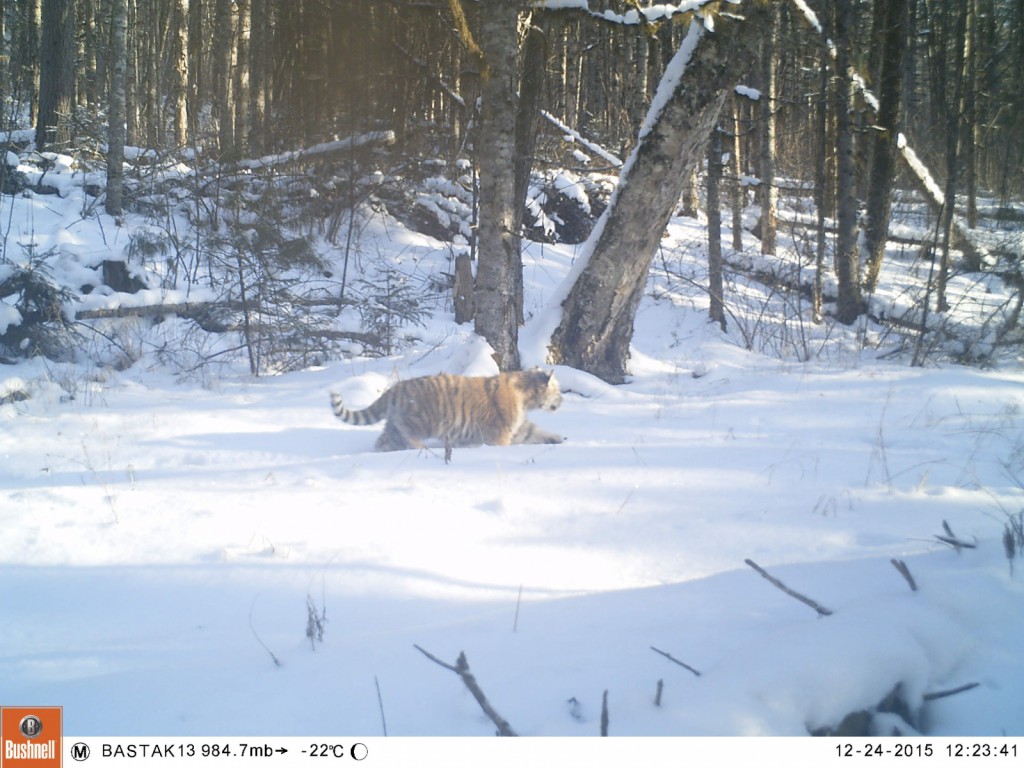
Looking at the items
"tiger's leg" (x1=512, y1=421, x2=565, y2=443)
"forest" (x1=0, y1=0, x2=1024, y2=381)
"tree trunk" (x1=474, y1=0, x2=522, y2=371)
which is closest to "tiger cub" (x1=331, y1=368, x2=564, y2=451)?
"tiger's leg" (x1=512, y1=421, x2=565, y2=443)

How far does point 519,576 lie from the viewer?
9.87 feet

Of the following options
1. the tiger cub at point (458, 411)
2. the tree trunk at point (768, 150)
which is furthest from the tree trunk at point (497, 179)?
the tree trunk at point (768, 150)

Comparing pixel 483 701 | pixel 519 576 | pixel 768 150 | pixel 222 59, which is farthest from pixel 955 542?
pixel 222 59

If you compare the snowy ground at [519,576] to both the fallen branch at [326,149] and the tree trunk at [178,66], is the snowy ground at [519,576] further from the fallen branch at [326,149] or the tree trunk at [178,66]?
the tree trunk at [178,66]

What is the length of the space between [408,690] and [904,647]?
61.2 inches

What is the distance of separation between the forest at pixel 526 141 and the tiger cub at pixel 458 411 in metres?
1.75

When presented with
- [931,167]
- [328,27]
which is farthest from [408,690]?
[931,167]

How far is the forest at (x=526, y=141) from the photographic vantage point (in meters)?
8.14

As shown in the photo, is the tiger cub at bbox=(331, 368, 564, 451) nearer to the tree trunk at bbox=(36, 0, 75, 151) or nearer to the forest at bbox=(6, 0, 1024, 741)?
the forest at bbox=(6, 0, 1024, 741)

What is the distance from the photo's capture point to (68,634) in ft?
8.52

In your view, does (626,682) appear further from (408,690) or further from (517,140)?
(517,140)

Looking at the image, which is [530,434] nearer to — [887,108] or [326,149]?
[887,108]
